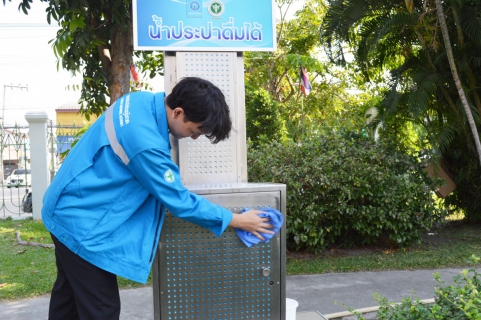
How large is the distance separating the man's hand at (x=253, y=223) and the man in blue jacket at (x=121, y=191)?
0.59 feet

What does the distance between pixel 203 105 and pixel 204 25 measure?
108 cm

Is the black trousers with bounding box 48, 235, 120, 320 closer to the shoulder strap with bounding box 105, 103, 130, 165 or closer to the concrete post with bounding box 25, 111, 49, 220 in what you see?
the shoulder strap with bounding box 105, 103, 130, 165

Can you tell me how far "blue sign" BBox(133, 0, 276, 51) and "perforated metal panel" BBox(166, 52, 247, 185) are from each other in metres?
0.07

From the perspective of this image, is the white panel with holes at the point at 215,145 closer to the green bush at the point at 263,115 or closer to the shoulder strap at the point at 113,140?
the shoulder strap at the point at 113,140

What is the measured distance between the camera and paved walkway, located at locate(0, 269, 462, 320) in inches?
166

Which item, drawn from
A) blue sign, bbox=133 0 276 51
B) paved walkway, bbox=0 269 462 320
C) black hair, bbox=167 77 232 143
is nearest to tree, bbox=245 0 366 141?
paved walkway, bbox=0 269 462 320

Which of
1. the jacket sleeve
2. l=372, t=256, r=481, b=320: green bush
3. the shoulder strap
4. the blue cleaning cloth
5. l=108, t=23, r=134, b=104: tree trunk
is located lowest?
l=372, t=256, r=481, b=320: green bush

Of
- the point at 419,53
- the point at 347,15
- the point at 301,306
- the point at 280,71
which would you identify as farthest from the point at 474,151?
the point at 280,71

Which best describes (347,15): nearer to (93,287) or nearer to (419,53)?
(419,53)

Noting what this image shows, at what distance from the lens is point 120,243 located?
7.23ft

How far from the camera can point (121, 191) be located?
222 centimetres

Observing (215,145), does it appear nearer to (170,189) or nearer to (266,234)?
(266,234)

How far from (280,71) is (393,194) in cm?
1184

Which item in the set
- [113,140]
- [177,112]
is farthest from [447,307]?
[113,140]
